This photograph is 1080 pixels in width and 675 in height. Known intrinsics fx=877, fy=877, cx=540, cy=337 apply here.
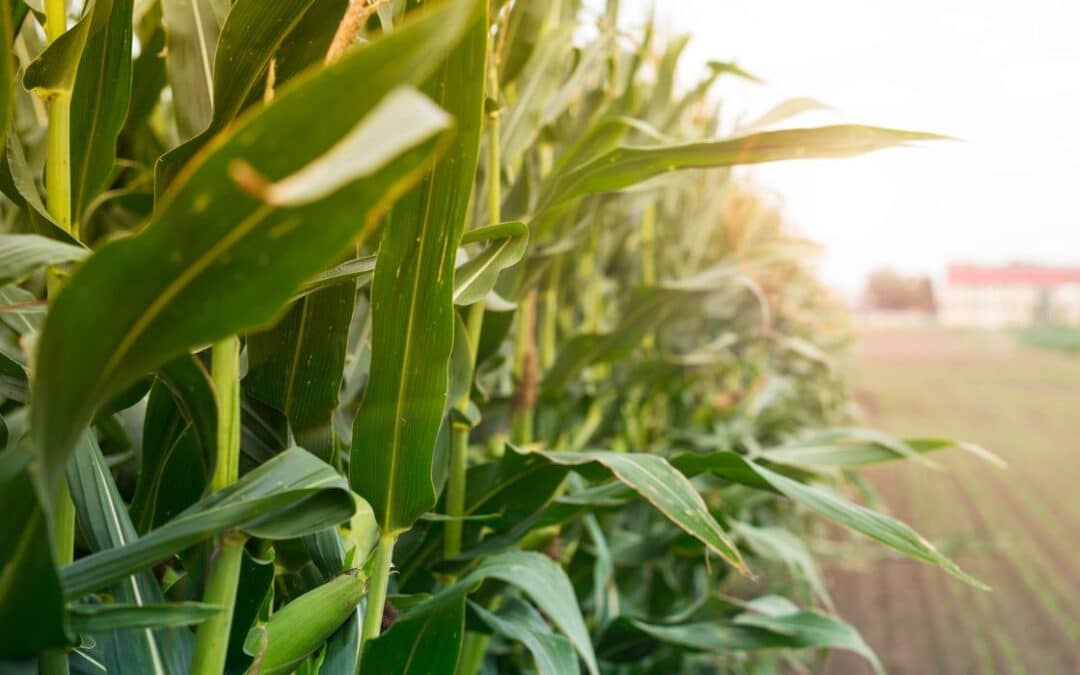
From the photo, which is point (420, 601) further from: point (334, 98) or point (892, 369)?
point (892, 369)

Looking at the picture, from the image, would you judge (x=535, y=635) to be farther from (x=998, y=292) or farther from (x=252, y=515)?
(x=998, y=292)

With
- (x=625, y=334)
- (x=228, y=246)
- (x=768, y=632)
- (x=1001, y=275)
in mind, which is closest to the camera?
(x=228, y=246)

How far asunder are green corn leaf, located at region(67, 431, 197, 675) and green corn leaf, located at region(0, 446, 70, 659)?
0.29 feet

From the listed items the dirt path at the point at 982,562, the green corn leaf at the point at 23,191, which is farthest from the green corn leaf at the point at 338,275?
the dirt path at the point at 982,562

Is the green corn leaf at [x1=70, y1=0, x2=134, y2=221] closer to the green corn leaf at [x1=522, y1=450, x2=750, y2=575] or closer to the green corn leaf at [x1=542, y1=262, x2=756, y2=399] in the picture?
the green corn leaf at [x1=522, y1=450, x2=750, y2=575]

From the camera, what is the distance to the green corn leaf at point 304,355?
16.7 inches

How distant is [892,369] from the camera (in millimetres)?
14844

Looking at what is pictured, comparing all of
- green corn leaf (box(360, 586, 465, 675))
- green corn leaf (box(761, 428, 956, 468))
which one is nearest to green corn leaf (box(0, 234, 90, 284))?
green corn leaf (box(360, 586, 465, 675))

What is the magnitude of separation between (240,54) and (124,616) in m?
0.23

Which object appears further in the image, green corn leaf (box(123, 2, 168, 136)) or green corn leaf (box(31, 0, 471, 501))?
green corn leaf (box(123, 2, 168, 136))

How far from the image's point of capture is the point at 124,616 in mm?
314

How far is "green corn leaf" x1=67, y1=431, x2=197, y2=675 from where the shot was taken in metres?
0.39

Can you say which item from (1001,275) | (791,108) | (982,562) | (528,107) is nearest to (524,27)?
(528,107)

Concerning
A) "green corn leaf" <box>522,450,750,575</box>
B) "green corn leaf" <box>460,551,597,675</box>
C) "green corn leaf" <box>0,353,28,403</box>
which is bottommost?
"green corn leaf" <box>460,551,597,675</box>
